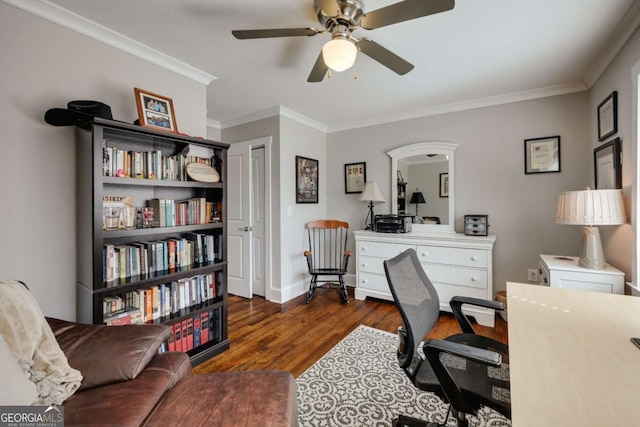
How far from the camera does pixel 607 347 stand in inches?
38.0

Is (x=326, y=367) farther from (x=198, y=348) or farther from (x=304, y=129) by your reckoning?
(x=304, y=129)

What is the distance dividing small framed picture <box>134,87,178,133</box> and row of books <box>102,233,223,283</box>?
0.86m

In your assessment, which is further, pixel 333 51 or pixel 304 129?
pixel 304 129

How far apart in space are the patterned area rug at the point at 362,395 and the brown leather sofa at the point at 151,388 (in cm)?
59

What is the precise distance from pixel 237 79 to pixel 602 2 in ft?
8.69

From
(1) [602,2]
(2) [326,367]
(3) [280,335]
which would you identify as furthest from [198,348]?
(1) [602,2]

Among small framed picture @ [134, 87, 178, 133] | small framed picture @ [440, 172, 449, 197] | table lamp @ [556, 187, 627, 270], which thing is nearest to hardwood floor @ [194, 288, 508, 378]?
table lamp @ [556, 187, 627, 270]

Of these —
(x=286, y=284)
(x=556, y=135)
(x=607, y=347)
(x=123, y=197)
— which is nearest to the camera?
(x=607, y=347)

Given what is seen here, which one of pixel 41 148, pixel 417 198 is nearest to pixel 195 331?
pixel 41 148

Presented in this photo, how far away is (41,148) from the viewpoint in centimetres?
168

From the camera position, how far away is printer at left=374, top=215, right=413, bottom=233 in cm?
342

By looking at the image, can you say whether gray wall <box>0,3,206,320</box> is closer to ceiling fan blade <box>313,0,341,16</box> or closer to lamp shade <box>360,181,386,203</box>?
ceiling fan blade <box>313,0,341,16</box>

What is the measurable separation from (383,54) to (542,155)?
7.44 ft

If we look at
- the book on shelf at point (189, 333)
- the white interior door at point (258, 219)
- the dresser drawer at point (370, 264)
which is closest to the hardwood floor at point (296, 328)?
the book on shelf at point (189, 333)
